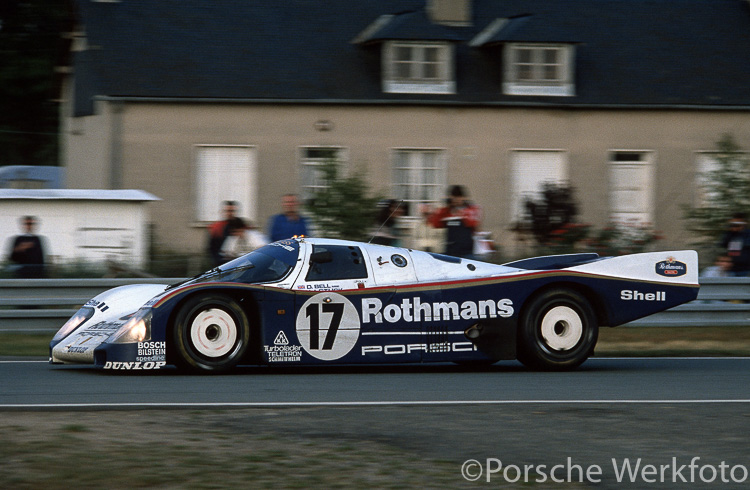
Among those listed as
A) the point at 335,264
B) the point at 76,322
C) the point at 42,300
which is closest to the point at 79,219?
the point at 42,300

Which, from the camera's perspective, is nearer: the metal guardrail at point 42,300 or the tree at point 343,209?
the metal guardrail at point 42,300

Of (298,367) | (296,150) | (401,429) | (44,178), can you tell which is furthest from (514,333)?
(44,178)

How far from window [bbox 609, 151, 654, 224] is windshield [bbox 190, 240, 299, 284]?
14.6 m

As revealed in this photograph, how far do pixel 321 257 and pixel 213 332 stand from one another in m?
1.15

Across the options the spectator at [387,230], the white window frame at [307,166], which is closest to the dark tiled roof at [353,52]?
the white window frame at [307,166]

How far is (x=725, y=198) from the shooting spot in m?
19.5

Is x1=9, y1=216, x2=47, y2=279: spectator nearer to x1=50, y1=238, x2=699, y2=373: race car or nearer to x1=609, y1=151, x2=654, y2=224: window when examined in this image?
x1=50, y1=238, x2=699, y2=373: race car

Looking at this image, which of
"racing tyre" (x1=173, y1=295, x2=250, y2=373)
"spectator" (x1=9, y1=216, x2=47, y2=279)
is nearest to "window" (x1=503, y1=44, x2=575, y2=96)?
"spectator" (x1=9, y1=216, x2=47, y2=279)

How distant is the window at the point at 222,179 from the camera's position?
21.8 meters

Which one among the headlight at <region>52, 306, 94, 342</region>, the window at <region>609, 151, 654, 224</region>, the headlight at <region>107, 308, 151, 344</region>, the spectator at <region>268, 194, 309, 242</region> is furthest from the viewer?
the window at <region>609, 151, 654, 224</region>

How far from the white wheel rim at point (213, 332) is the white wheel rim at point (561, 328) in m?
2.81

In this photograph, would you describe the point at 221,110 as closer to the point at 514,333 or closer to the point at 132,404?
the point at 514,333

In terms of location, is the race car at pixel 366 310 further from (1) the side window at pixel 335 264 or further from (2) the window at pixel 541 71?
(2) the window at pixel 541 71

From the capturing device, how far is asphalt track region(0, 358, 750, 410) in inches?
310
